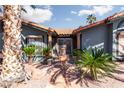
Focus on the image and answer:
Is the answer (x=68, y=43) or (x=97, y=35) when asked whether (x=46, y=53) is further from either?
(x=68, y=43)

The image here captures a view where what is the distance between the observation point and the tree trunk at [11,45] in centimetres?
1076

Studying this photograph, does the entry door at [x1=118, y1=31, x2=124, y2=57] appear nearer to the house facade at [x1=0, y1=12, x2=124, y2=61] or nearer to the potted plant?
the house facade at [x1=0, y1=12, x2=124, y2=61]

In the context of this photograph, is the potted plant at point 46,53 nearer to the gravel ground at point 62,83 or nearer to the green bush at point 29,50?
the green bush at point 29,50

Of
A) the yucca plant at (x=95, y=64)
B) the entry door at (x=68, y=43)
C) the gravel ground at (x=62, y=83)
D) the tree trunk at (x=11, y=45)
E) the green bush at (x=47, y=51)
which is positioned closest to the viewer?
the gravel ground at (x=62, y=83)

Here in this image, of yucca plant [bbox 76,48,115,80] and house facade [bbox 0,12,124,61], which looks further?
house facade [bbox 0,12,124,61]

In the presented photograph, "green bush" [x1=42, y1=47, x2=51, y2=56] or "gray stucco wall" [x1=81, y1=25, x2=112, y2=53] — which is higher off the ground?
"gray stucco wall" [x1=81, y1=25, x2=112, y2=53]

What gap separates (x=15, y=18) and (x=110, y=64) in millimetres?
5302

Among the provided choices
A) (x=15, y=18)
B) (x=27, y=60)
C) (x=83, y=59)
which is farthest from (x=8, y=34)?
(x=27, y=60)

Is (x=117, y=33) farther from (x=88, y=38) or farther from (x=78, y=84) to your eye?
(x=78, y=84)

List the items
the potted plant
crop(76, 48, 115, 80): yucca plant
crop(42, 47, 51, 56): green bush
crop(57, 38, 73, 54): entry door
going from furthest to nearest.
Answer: crop(57, 38, 73, 54): entry door < crop(42, 47, 51, 56): green bush < the potted plant < crop(76, 48, 115, 80): yucca plant

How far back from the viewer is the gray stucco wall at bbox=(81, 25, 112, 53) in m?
19.0

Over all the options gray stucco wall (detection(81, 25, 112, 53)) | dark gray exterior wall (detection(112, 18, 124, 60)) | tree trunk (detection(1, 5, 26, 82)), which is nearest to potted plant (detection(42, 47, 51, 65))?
gray stucco wall (detection(81, 25, 112, 53))

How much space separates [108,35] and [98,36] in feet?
2.75

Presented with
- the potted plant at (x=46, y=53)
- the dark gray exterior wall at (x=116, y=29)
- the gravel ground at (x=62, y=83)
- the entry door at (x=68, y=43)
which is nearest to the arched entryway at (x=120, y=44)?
the dark gray exterior wall at (x=116, y=29)
